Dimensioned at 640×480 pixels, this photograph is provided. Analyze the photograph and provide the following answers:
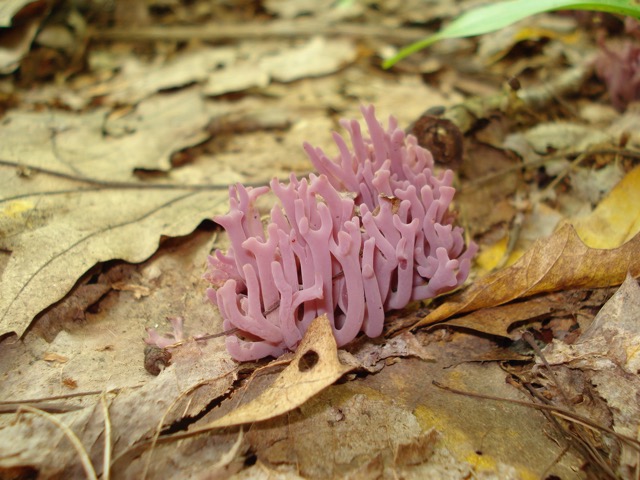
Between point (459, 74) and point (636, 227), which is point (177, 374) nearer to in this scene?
point (636, 227)

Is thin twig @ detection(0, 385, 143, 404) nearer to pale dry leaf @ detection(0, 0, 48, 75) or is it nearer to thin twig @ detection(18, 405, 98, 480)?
thin twig @ detection(18, 405, 98, 480)

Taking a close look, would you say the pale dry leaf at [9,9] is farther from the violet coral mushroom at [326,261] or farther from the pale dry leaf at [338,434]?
the pale dry leaf at [338,434]

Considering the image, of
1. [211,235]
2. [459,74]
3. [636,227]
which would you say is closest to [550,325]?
[636,227]

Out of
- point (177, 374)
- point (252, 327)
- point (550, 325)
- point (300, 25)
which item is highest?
point (300, 25)

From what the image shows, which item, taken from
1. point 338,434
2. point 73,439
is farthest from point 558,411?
point 73,439

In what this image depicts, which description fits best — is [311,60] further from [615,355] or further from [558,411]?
[558,411]
